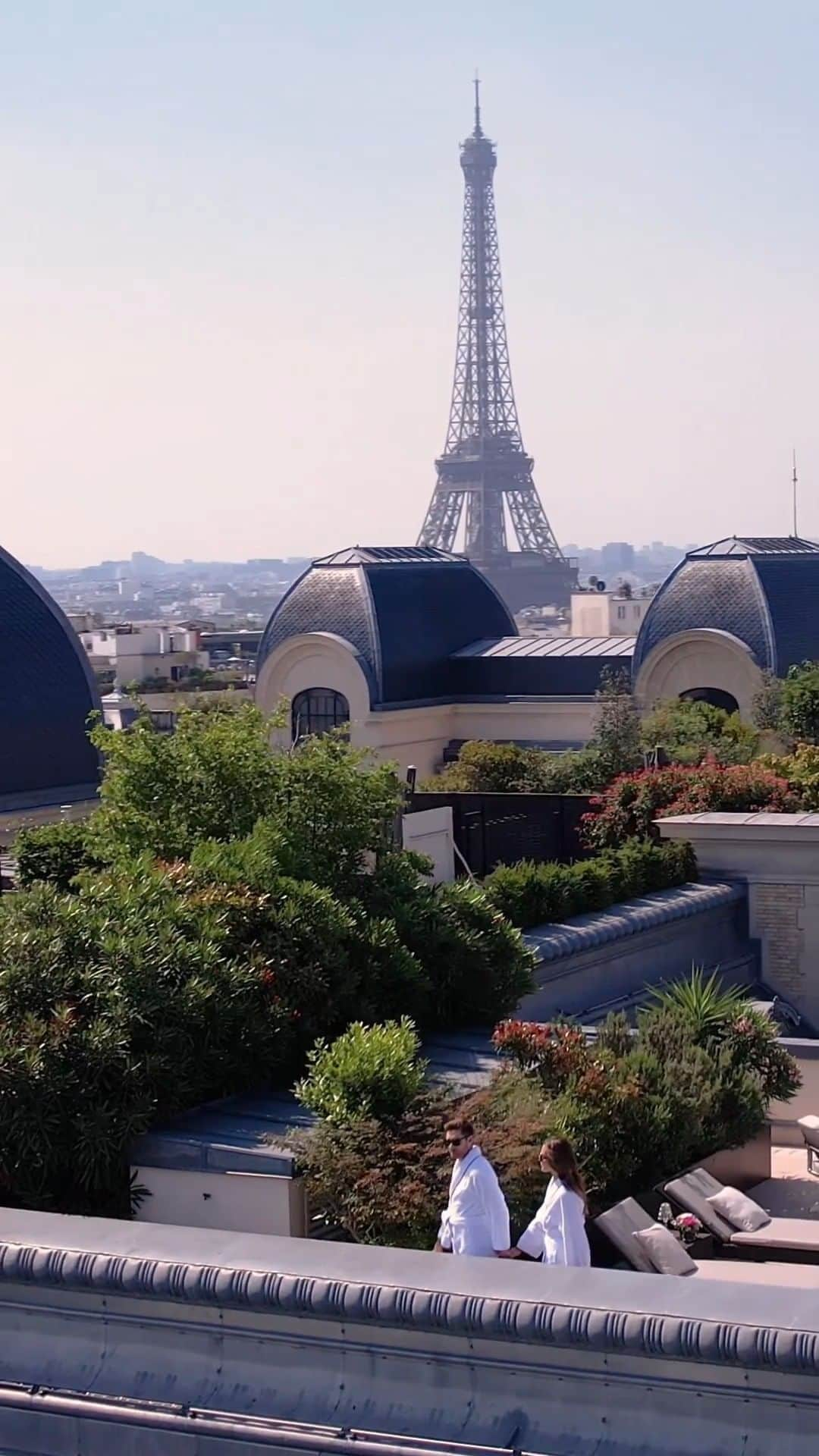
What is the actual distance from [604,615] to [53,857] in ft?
186

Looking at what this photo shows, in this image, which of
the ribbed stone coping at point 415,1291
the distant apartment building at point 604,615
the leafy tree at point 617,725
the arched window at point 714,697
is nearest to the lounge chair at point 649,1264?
the ribbed stone coping at point 415,1291

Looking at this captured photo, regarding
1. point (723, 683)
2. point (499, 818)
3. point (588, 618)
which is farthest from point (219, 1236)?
point (588, 618)

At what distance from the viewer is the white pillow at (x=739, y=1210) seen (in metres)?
11.6

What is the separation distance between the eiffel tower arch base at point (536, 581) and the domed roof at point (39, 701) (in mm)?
154356

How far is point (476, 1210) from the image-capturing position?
9.16 m

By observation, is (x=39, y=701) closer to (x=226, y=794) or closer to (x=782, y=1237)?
(x=226, y=794)

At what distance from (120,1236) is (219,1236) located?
40 centimetres

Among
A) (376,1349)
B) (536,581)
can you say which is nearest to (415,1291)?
(376,1349)

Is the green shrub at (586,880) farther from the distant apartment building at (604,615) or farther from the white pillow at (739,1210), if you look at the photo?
the distant apartment building at (604,615)

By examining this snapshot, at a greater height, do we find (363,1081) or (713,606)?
(713,606)

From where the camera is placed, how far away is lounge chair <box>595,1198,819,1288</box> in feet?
34.1

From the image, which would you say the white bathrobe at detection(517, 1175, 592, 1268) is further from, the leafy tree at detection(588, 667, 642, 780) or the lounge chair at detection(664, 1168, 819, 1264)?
the leafy tree at detection(588, 667, 642, 780)

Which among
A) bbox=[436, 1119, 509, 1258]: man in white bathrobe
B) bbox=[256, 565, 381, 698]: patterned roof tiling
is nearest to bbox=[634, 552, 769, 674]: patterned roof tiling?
bbox=[256, 565, 381, 698]: patterned roof tiling

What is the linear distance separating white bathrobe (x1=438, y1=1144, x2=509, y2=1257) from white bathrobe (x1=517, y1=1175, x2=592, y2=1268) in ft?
0.78
